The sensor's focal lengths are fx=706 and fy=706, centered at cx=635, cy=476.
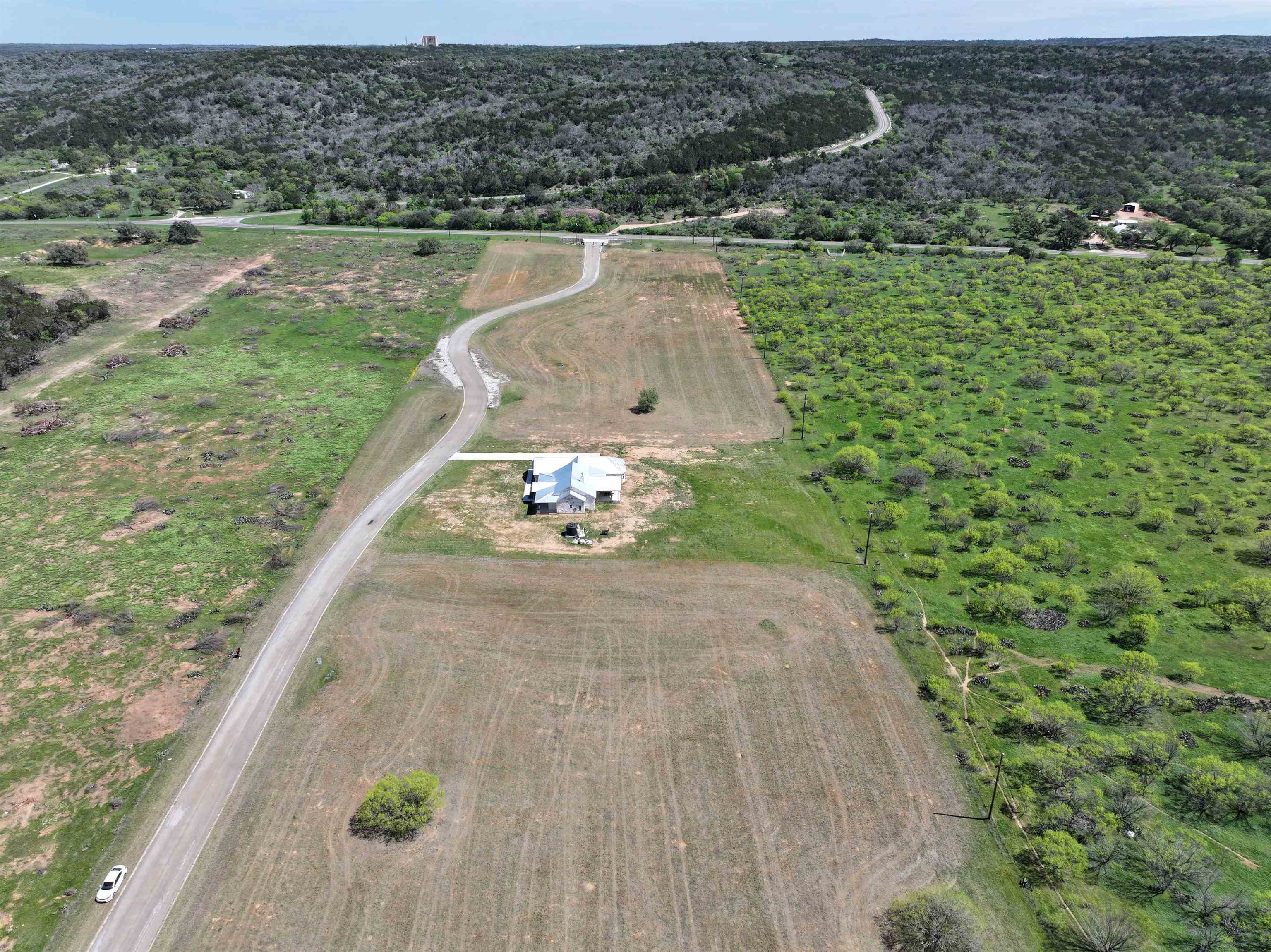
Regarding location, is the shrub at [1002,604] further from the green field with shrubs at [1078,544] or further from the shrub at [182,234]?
the shrub at [182,234]

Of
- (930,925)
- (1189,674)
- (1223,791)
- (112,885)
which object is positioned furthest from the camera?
(1189,674)

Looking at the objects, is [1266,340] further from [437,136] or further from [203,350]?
[437,136]

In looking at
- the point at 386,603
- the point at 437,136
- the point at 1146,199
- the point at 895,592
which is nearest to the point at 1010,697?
the point at 895,592

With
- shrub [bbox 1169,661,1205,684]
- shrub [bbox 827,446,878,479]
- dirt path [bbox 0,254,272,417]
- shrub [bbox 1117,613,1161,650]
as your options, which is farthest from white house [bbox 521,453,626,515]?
Answer: dirt path [bbox 0,254,272,417]

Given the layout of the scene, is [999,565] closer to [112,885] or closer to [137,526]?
[112,885]

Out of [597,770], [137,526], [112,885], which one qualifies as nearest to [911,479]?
[597,770]

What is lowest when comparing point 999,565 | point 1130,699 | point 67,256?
point 1130,699

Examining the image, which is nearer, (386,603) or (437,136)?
Answer: (386,603)

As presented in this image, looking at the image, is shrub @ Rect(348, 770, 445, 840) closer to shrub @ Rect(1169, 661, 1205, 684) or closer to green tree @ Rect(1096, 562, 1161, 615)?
shrub @ Rect(1169, 661, 1205, 684)
